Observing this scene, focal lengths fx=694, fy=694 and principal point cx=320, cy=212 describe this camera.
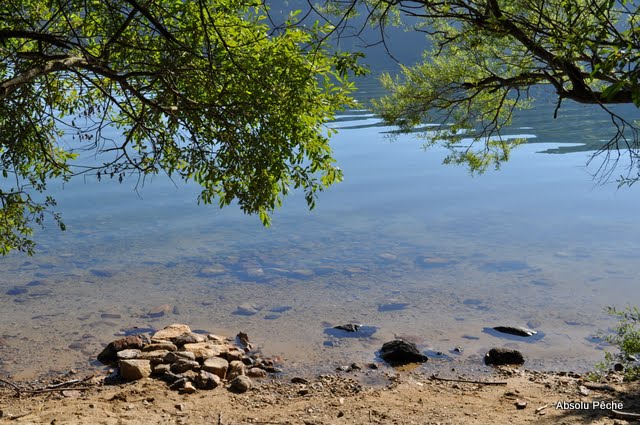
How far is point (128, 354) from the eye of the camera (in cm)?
1135

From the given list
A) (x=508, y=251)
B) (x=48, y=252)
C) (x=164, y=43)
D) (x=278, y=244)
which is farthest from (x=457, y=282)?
(x=48, y=252)

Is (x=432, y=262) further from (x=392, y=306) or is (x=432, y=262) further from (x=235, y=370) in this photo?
(x=235, y=370)

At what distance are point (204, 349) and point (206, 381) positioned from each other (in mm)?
1504

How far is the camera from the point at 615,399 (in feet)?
29.2

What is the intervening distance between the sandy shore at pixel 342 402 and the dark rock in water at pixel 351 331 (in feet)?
7.69

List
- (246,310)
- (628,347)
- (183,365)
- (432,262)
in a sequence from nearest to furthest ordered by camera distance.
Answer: (628,347) < (183,365) < (246,310) < (432,262)

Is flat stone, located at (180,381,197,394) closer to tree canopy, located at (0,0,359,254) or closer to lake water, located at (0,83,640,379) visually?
lake water, located at (0,83,640,379)

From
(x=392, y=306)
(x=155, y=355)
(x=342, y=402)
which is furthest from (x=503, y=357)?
(x=155, y=355)

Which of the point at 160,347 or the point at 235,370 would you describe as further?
the point at 160,347

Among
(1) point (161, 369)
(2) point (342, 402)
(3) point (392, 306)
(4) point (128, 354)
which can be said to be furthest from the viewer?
(3) point (392, 306)

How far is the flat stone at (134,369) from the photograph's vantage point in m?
10.5

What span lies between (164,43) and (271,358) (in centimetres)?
576

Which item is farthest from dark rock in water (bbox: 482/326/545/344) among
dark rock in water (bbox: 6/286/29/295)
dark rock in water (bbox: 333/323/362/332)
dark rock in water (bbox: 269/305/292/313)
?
dark rock in water (bbox: 6/286/29/295)

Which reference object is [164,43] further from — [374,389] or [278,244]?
[278,244]
